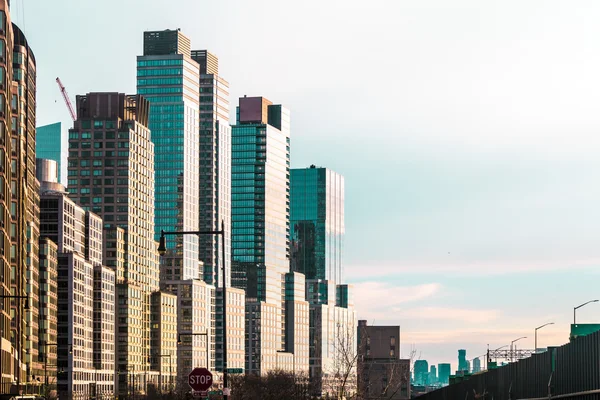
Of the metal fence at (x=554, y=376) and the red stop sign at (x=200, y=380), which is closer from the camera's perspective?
the red stop sign at (x=200, y=380)

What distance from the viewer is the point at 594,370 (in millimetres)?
56656

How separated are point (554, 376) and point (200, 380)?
2858 centimetres

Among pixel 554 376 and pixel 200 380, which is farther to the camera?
pixel 554 376

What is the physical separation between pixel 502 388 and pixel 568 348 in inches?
1494

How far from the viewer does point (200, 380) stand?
48.1 meters

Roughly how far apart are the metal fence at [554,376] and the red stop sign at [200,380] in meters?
17.6

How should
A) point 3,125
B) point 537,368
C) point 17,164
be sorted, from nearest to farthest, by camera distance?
point 537,368 → point 3,125 → point 17,164

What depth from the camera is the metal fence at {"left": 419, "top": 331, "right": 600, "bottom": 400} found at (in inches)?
2267

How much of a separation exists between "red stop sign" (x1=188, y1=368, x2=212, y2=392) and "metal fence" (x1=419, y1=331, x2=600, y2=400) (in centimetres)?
1761

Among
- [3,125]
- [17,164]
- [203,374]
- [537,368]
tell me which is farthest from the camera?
[17,164]

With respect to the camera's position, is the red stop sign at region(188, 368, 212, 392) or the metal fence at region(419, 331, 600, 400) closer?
the red stop sign at region(188, 368, 212, 392)

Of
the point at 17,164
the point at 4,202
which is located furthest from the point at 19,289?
the point at 4,202

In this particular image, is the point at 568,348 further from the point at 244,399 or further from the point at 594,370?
the point at 244,399

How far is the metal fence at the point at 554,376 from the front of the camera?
5759cm
